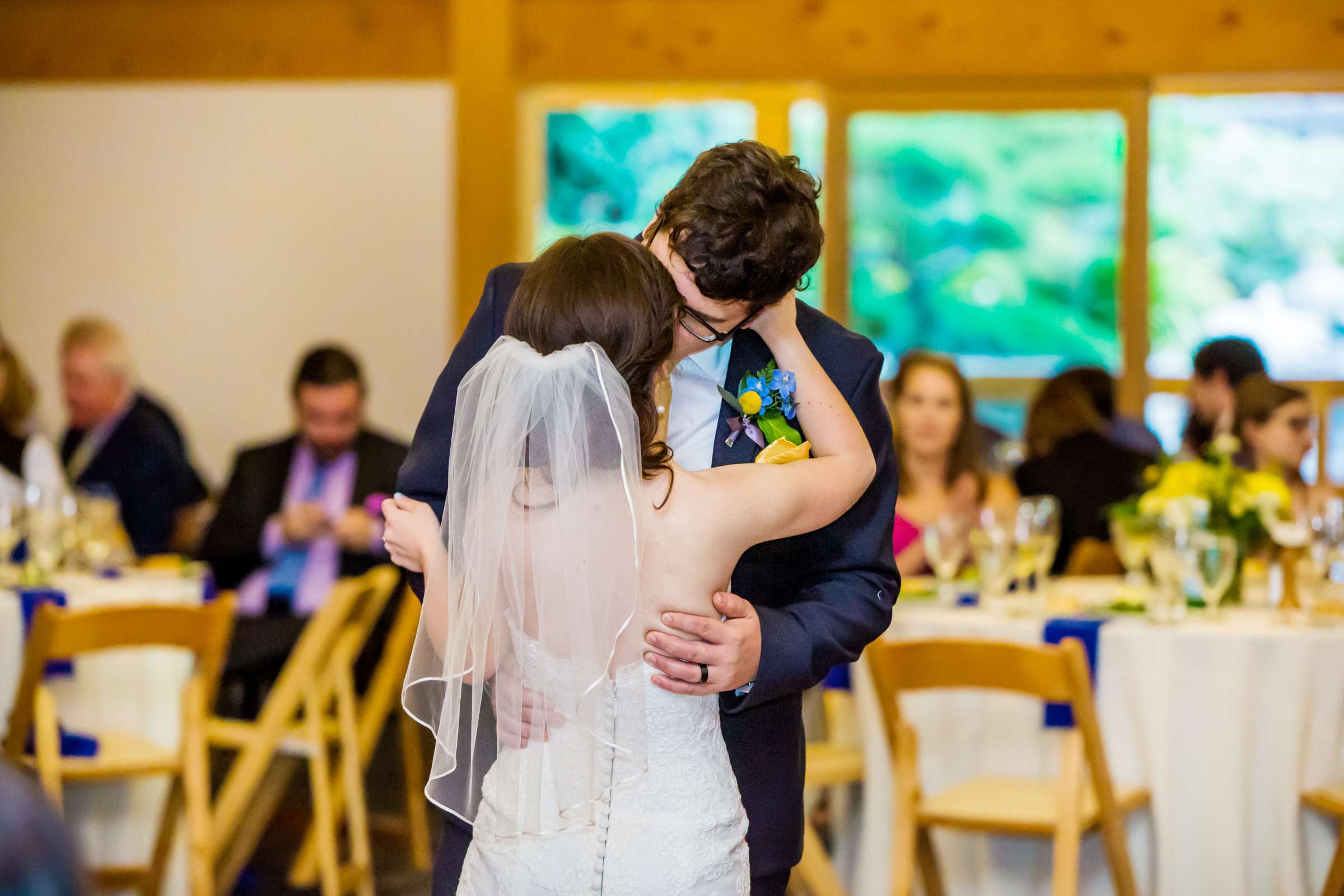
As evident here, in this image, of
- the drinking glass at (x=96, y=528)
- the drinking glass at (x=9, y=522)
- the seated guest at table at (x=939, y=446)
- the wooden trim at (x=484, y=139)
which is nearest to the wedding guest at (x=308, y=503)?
the drinking glass at (x=96, y=528)

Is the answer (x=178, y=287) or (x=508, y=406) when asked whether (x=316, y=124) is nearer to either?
(x=178, y=287)

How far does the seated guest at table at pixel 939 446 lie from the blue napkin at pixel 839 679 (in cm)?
105

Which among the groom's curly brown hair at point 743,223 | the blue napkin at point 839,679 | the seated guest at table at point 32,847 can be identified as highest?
the groom's curly brown hair at point 743,223

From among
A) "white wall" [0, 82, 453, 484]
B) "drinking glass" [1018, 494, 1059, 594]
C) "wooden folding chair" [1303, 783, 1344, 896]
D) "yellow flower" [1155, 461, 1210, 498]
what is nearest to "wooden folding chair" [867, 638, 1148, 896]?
"wooden folding chair" [1303, 783, 1344, 896]

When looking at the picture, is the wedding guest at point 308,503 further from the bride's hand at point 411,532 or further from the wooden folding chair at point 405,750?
the bride's hand at point 411,532

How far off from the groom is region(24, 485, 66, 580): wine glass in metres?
2.63

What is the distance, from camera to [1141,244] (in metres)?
6.45

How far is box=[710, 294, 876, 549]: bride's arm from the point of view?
1.73 metres

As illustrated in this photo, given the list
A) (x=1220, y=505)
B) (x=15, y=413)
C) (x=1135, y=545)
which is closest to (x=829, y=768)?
(x=1135, y=545)

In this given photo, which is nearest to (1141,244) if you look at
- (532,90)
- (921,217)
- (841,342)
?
(921,217)

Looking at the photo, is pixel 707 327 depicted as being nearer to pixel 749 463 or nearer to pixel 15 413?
pixel 749 463

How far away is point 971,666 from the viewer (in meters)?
3.11

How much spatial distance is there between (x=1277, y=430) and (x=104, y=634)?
351 cm

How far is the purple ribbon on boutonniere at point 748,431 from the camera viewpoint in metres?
1.89
